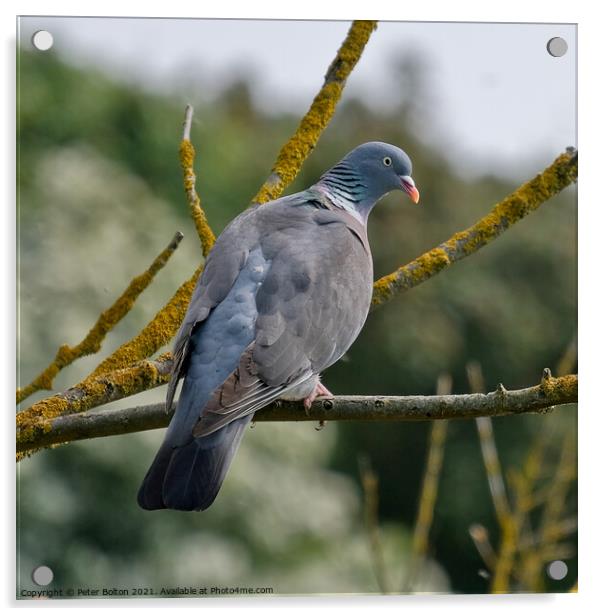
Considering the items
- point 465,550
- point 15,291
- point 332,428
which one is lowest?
point 465,550

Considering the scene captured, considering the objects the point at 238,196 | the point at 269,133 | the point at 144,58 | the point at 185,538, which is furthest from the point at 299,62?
the point at 185,538

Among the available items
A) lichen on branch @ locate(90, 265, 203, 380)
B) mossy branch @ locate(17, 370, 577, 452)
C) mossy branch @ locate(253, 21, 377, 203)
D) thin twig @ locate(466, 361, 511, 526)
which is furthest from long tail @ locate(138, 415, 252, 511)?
mossy branch @ locate(253, 21, 377, 203)

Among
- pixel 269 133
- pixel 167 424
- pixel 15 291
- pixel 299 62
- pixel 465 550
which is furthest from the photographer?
pixel 269 133

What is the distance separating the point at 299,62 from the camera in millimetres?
3496

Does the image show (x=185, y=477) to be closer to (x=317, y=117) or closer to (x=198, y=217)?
(x=198, y=217)

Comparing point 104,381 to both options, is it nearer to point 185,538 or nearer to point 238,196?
point 185,538

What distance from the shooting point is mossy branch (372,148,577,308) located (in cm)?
303

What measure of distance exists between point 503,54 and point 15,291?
1.84 m

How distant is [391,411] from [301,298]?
44cm

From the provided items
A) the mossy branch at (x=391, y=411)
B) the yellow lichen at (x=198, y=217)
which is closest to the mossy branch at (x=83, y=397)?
the mossy branch at (x=391, y=411)

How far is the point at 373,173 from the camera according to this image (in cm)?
337

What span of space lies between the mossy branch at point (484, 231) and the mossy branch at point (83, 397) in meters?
0.73

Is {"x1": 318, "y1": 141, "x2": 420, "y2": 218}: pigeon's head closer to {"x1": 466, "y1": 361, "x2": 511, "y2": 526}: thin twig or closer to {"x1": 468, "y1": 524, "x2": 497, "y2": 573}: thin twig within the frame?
{"x1": 466, "y1": 361, "x2": 511, "y2": 526}: thin twig

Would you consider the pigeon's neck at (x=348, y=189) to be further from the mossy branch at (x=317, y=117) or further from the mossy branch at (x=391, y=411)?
the mossy branch at (x=391, y=411)
